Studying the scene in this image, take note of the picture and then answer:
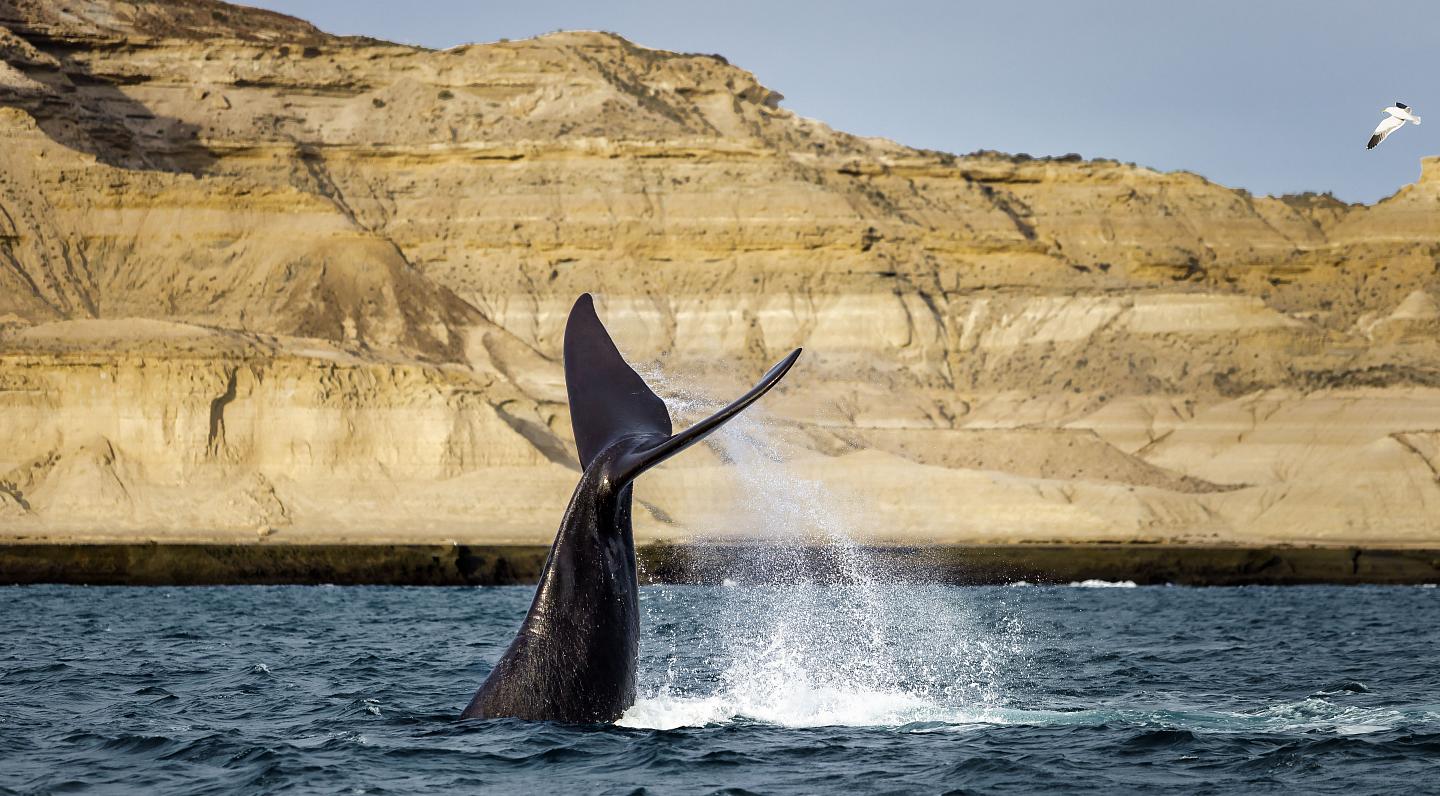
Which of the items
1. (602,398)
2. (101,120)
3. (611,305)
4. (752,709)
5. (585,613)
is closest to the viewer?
(585,613)

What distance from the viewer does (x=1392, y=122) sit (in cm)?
2442

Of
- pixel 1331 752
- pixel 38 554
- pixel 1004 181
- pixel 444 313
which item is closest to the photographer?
pixel 1331 752

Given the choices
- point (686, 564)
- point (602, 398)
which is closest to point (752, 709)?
point (602, 398)

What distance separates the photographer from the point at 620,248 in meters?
96.9

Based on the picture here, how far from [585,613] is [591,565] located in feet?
1.18

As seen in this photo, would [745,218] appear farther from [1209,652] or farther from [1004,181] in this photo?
[1209,652]

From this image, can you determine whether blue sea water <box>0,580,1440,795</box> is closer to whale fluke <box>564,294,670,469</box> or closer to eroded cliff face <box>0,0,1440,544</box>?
whale fluke <box>564,294,670,469</box>

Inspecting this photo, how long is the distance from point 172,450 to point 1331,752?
5331 cm

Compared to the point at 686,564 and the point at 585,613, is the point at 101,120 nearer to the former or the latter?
the point at 686,564

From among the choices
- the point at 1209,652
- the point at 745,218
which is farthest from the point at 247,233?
the point at 1209,652

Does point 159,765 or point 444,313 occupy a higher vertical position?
point 444,313

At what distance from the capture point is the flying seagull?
23422 mm

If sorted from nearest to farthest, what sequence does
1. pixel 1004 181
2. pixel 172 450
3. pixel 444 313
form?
pixel 172 450, pixel 444 313, pixel 1004 181

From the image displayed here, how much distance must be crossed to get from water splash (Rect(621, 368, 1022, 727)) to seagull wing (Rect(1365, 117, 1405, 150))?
27.9ft
